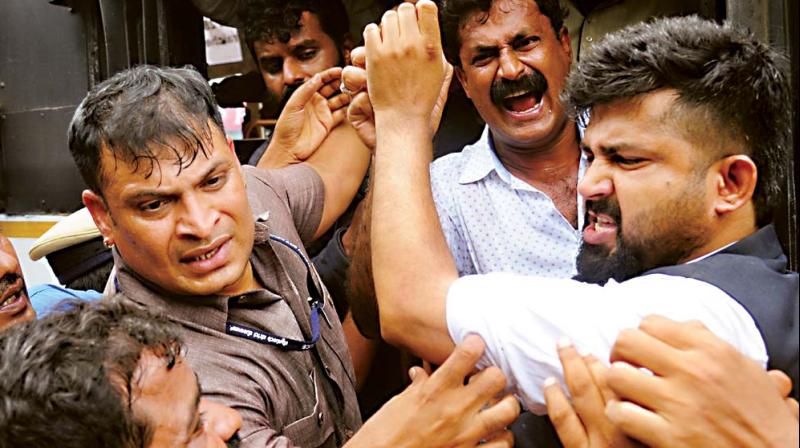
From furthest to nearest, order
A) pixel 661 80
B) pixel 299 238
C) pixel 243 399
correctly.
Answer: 1. pixel 299 238
2. pixel 243 399
3. pixel 661 80

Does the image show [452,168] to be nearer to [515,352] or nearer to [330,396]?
[330,396]

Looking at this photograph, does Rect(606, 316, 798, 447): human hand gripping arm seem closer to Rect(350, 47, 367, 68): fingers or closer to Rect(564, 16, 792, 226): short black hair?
Rect(564, 16, 792, 226): short black hair

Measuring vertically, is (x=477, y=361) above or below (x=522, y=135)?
below

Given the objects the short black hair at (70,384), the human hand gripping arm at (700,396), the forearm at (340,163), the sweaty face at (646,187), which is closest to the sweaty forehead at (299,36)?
the forearm at (340,163)

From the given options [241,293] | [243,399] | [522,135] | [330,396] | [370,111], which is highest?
[370,111]

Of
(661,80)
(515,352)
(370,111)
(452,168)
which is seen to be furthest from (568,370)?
(452,168)

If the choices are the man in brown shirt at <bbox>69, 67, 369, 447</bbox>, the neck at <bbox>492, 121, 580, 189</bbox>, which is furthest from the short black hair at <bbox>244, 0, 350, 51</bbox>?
the man in brown shirt at <bbox>69, 67, 369, 447</bbox>

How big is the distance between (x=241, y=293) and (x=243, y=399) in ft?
1.11

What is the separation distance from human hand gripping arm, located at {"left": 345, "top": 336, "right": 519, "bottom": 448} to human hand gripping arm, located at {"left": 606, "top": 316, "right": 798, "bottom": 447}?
0.28 meters

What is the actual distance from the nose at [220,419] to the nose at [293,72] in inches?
80.2

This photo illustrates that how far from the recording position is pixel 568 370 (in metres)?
1.27

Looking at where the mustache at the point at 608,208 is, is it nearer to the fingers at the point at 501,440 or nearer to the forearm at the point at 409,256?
the forearm at the point at 409,256

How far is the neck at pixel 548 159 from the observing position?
2.54 meters

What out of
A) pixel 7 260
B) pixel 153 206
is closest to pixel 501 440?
pixel 153 206
